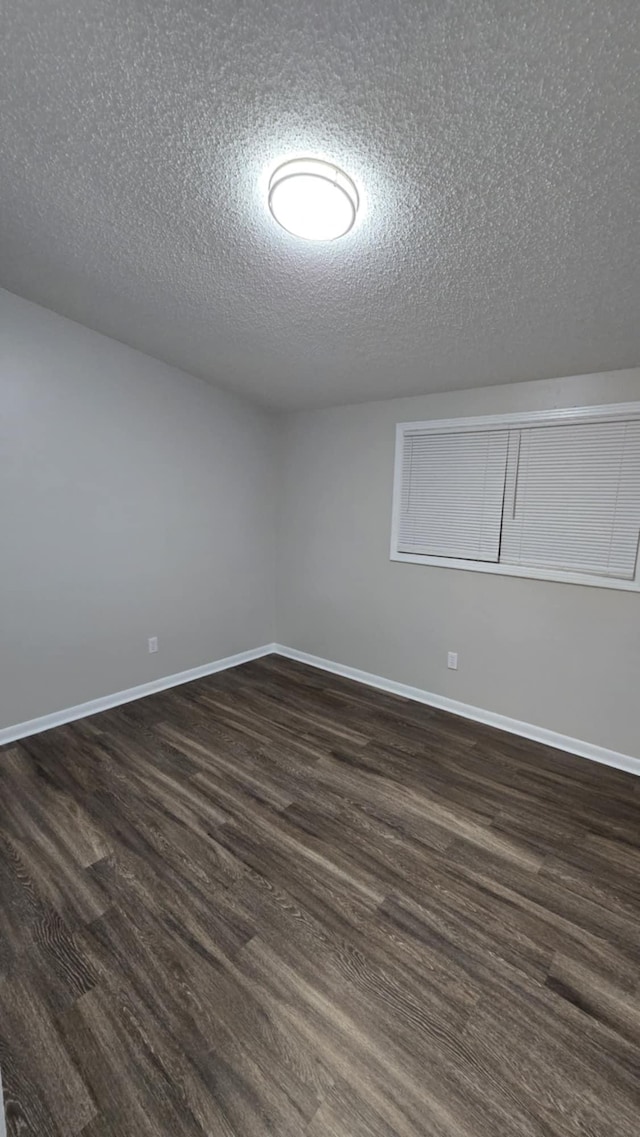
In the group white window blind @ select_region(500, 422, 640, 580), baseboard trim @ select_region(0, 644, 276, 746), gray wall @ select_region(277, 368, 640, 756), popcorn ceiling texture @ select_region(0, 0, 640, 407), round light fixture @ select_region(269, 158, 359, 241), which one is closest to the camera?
popcorn ceiling texture @ select_region(0, 0, 640, 407)

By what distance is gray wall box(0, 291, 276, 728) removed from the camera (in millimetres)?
2561

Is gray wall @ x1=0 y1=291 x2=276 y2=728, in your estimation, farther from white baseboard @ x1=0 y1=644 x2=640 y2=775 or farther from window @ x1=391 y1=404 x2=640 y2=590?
window @ x1=391 y1=404 x2=640 y2=590

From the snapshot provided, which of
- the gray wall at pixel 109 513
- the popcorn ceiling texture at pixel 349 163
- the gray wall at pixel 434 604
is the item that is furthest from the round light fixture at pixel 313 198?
the gray wall at pixel 109 513

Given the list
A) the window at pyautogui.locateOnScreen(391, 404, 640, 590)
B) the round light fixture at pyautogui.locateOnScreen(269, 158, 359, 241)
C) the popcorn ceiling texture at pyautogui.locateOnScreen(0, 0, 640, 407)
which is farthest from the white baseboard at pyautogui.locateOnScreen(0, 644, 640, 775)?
the round light fixture at pyautogui.locateOnScreen(269, 158, 359, 241)

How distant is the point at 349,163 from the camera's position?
4.46ft

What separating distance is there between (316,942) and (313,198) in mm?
2539

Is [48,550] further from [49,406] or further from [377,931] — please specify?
[377,931]

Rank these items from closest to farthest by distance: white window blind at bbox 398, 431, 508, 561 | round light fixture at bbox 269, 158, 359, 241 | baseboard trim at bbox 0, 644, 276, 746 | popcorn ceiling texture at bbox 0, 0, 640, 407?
popcorn ceiling texture at bbox 0, 0, 640, 407 < round light fixture at bbox 269, 158, 359, 241 < baseboard trim at bbox 0, 644, 276, 746 < white window blind at bbox 398, 431, 508, 561

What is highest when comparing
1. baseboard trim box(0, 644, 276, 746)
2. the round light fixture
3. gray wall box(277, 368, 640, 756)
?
the round light fixture

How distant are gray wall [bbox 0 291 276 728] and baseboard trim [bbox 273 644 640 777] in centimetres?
100

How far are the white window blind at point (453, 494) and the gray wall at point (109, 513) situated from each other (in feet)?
4.89

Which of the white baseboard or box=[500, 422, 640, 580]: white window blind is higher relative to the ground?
box=[500, 422, 640, 580]: white window blind

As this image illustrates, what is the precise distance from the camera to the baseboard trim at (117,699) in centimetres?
268

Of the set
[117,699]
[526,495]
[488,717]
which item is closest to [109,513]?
[117,699]
